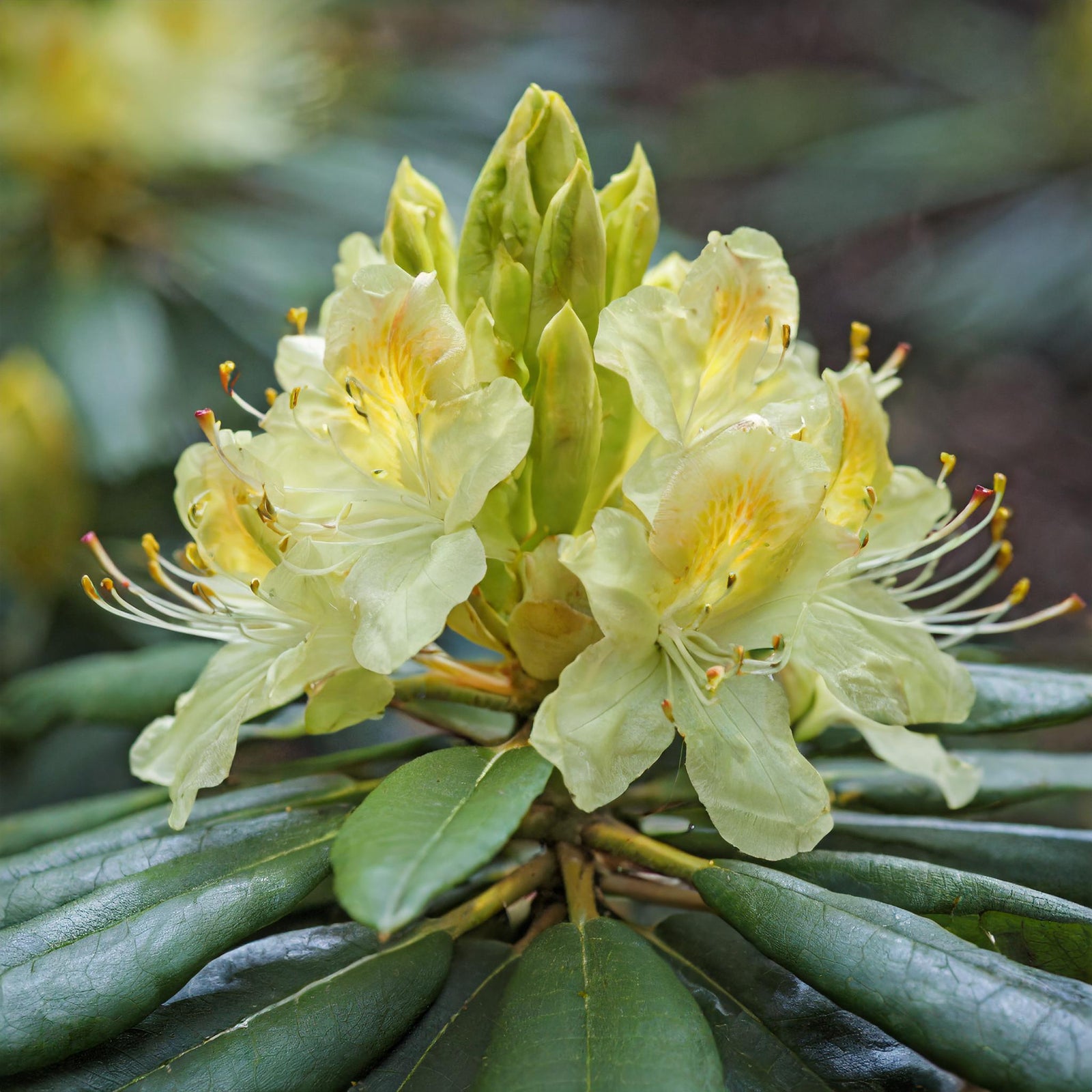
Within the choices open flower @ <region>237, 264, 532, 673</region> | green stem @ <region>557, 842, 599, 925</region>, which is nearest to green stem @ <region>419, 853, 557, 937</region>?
green stem @ <region>557, 842, 599, 925</region>

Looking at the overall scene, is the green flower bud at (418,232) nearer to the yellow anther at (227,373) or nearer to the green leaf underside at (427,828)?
the yellow anther at (227,373)

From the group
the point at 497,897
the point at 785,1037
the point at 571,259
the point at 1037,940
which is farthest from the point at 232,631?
the point at 1037,940

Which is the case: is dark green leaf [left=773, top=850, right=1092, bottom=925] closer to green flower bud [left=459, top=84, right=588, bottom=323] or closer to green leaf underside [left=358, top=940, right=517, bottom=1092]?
green leaf underside [left=358, top=940, right=517, bottom=1092]

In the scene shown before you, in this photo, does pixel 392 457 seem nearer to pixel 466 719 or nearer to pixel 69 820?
pixel 466 719

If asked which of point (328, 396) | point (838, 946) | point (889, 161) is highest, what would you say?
point (889, 161)

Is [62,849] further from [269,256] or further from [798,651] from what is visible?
[269,256]

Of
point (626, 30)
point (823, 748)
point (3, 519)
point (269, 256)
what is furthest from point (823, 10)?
point (823, 748)
